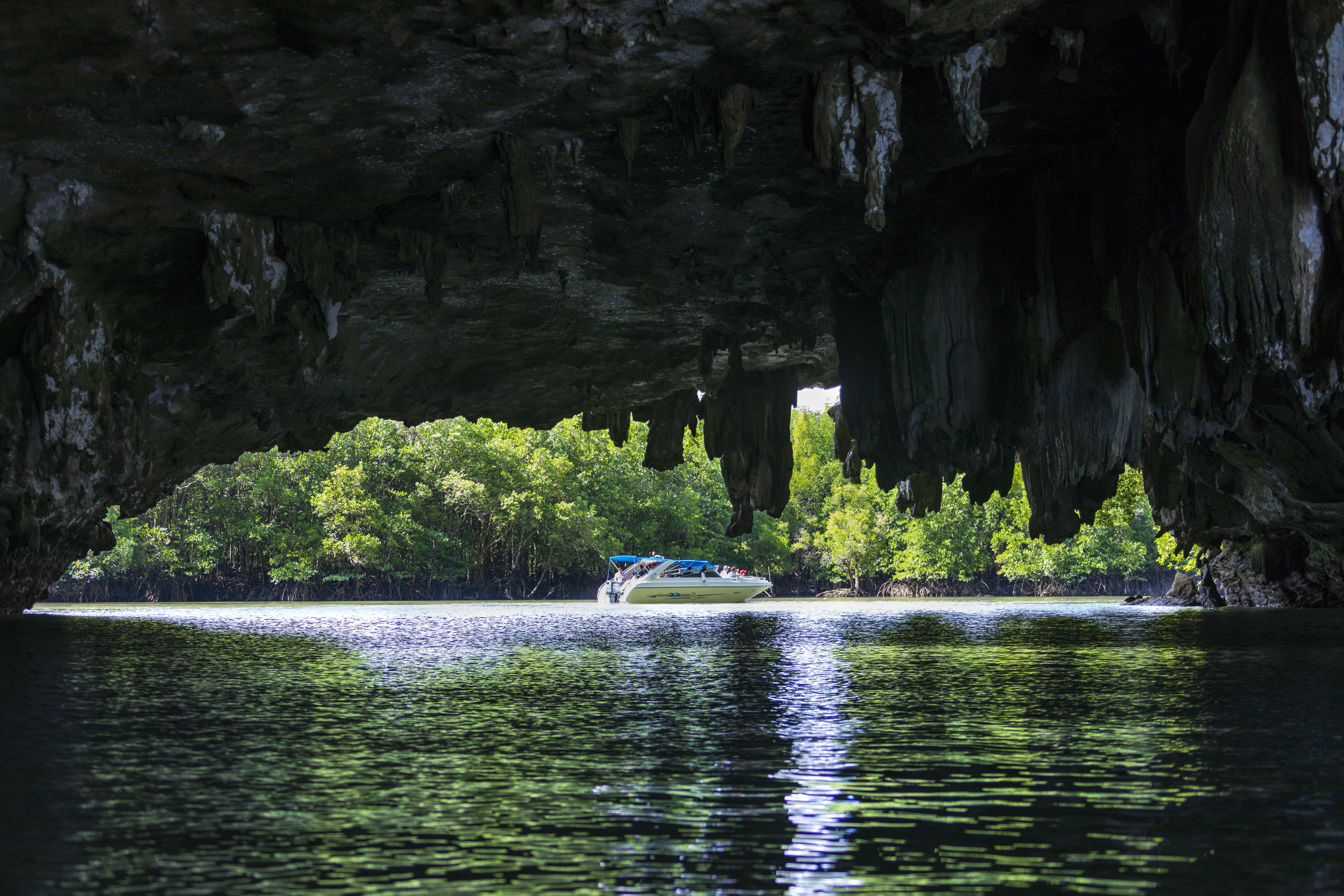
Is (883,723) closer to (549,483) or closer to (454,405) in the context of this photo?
(454,405)

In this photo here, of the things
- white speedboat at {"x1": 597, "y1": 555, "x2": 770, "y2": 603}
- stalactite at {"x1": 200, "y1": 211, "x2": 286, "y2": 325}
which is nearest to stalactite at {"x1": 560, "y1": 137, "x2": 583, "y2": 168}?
stalactite at {"x1": 200, "y1": 211, "x2": 286, "y2": 325}

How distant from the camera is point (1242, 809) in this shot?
379 centimetres

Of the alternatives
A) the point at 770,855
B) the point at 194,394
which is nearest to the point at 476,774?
the point at 770,855

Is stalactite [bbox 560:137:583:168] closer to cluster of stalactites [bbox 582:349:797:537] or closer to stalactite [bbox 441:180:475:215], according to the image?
stalactite [bbox 441:180:475:215]

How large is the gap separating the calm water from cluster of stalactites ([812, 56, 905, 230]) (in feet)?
15.7

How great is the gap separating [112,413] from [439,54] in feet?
27.9

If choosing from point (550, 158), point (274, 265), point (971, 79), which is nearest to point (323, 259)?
point (274, 265)

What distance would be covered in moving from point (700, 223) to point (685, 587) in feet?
107

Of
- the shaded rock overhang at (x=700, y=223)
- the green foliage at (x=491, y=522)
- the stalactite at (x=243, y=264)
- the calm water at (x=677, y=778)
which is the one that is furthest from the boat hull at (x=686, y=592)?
the calm water at (x=677, y=778)

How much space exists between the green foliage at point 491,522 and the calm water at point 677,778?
5090cm

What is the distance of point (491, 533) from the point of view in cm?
6638

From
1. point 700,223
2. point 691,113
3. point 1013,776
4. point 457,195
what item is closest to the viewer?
point 1013,776

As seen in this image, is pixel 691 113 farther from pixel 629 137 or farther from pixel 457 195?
pixel 457 195

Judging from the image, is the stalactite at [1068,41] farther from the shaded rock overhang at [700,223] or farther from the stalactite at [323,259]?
the stalactite at [323,259]
